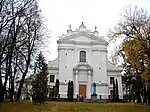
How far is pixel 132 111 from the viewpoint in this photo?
944 inches

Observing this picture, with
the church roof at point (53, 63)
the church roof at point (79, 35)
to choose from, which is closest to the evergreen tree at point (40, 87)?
the church roof at point (53, 63)

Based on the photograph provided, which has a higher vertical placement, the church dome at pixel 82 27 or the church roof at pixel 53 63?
the church dome at pixel 82 27

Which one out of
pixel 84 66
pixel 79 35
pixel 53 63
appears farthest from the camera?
pixel 79 35

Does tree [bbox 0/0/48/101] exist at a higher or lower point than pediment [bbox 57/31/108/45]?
lower

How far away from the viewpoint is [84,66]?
175 ft

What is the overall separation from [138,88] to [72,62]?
16291 mm

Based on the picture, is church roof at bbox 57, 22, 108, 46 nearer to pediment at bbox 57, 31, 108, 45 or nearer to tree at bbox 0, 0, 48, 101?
pediment at bbox 57, 31, 108, 45

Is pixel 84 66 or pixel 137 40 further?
pixel 84 66

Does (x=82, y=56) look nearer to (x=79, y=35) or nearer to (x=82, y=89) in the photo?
(x=79, y=35)

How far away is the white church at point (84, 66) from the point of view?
5256 centimetres

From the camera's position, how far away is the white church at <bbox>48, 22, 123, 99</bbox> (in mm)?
52562

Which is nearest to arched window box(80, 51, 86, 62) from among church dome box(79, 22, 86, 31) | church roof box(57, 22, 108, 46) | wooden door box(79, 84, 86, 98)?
church roof box(57, 22, 108, 46)

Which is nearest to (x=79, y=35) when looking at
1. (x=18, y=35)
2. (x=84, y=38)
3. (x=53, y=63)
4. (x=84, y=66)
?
(x=84, y=38)

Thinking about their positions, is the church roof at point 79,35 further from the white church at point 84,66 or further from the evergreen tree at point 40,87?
the evergreen tree at point 40,87
